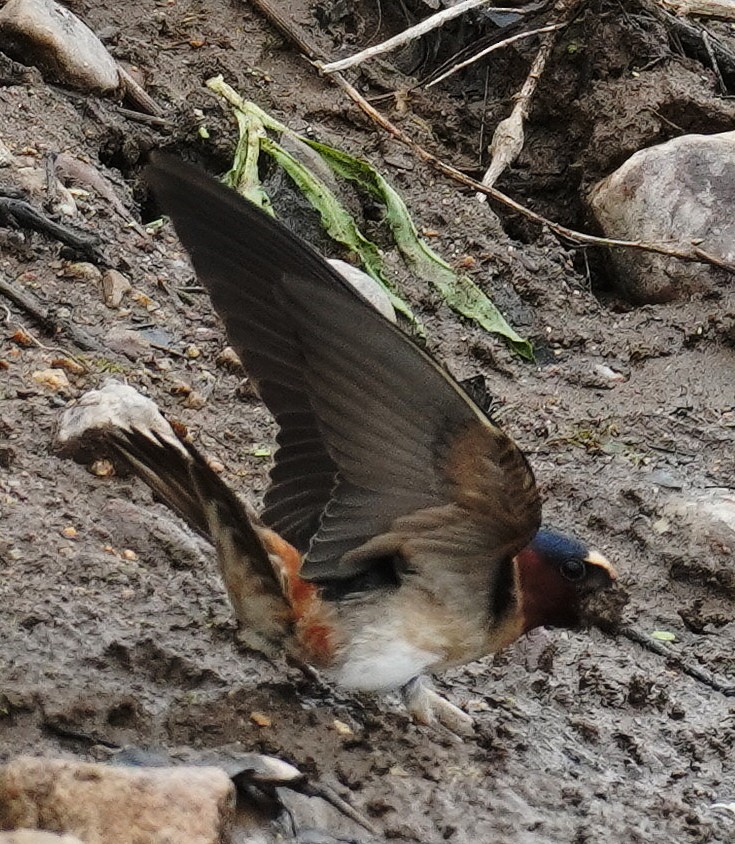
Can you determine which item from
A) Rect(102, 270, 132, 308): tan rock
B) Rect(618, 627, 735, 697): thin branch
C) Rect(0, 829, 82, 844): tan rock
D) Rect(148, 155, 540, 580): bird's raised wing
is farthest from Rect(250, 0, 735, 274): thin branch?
Rect(0, 829, 82, 844): tan rock

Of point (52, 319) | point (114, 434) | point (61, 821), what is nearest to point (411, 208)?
point (52, 319)

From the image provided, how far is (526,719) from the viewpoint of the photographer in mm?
3438

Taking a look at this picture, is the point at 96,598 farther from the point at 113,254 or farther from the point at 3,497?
the point at 113,254

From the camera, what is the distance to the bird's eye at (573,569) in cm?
330

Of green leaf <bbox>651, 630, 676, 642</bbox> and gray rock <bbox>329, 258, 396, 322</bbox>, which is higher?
gray rock <bbox>329, 258, 396, 322</bbox>

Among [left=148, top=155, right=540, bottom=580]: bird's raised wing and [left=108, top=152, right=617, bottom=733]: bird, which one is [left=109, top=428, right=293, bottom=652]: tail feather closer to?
[left=108, top=152, right=617, bottom=733]: bird

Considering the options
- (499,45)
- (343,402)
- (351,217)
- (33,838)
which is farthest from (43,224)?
(33,838)

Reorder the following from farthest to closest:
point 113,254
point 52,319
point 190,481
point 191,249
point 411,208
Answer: point 411,208 < point 113,254 < point 52,319 < point 190,481 < point 191,249

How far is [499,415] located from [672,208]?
1296 mm

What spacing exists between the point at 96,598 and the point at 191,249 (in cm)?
88

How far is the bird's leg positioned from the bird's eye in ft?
1.33

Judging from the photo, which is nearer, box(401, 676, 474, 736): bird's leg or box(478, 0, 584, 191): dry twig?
box(401, 676, 474, 736): bird's leg

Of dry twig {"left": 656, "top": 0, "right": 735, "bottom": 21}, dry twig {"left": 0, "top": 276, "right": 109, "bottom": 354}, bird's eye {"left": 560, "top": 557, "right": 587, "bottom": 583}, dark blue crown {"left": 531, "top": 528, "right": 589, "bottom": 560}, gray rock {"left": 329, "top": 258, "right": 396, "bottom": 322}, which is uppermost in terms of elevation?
dry twig {"left": 656, "top": 0, "right": 735, "bottom": 21}

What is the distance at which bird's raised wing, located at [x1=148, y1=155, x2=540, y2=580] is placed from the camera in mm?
2627
